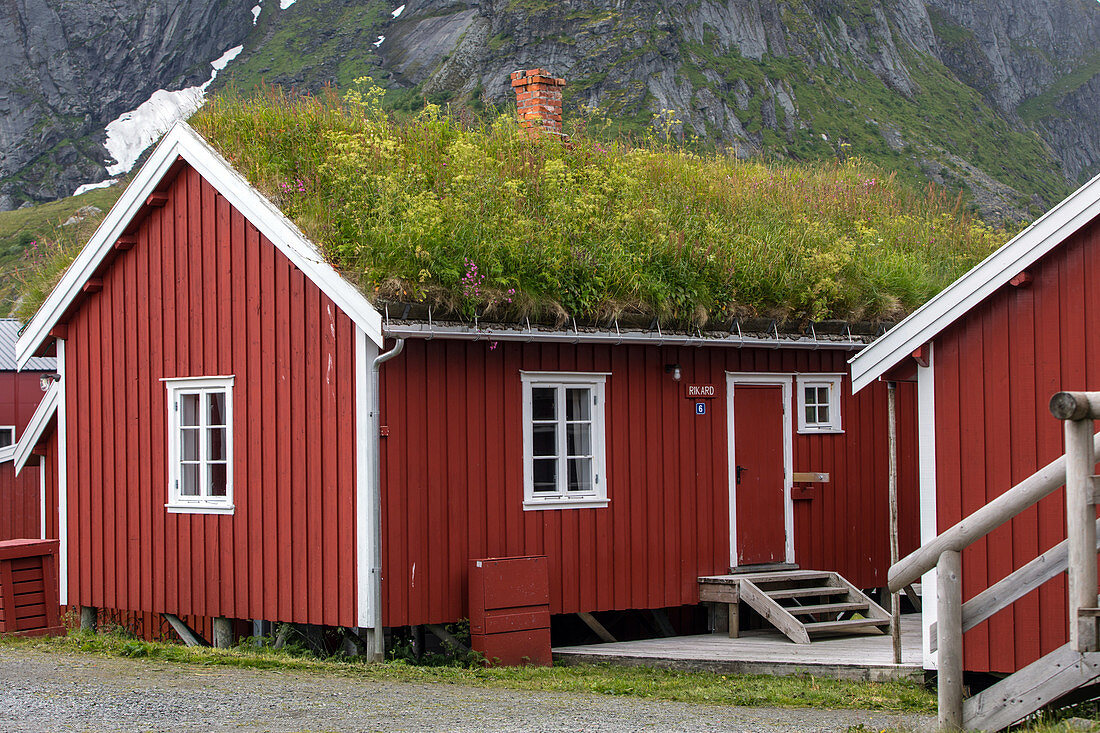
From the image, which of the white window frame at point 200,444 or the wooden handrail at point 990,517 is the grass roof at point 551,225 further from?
the wooden handrail at point 990,517

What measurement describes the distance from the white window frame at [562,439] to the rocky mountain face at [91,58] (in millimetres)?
105479

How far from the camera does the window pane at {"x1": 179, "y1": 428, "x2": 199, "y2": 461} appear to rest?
43.4ft

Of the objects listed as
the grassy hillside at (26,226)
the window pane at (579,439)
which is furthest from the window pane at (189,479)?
the grassy hillside at (26,226)

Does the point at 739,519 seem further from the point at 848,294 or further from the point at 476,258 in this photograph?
the point at 476,258

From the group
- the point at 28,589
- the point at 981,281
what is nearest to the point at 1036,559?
the point at 981,281

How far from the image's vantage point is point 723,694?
9773 mm

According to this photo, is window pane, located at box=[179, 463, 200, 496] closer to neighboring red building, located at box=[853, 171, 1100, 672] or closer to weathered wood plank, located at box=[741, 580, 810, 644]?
weathered wood plank, located at box=[741, 580, 810, 644]

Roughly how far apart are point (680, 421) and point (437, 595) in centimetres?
335

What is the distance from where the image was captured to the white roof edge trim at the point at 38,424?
15.9 metres

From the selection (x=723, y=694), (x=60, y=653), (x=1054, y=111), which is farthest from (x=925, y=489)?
(x=1054, y=111)

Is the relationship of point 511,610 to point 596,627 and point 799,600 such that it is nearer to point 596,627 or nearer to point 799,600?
point 596,627

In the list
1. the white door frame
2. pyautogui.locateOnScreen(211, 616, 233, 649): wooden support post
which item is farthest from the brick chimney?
pyautogui.locateOnScreen(211, 616, 233, 649): wooden support post

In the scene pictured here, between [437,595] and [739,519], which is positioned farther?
[739,519]

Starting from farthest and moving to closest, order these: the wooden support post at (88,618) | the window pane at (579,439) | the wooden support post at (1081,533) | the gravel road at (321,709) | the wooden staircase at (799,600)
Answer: the wooden support post at (88,618) → the window pane at (579,439) → the wooden staircase at (799,600) → the gravel road at (321,709) → the wooden support post at (1081,533)
